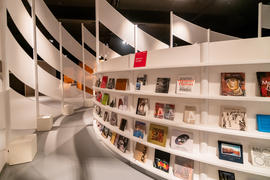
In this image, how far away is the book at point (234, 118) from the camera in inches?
57.0

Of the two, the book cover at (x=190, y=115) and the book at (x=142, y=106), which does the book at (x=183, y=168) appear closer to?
the book cover at (x=190, y=115)

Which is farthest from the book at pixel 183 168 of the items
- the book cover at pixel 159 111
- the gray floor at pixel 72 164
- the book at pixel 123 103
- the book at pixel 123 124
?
the book at pixel 123 103

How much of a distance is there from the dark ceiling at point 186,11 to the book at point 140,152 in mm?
4915

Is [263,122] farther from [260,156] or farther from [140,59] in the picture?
[140,59]

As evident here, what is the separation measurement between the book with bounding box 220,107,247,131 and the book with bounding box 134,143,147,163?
1142mm

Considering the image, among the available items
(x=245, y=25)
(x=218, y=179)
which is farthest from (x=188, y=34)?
(x=218, y=179)

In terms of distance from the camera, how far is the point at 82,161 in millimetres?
2445

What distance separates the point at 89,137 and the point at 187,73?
2843 millimetres

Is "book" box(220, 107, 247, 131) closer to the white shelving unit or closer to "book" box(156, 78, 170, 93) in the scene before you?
the white shelving unit

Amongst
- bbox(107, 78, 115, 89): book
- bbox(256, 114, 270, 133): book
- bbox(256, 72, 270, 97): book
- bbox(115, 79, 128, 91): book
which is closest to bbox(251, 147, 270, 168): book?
bbox(256, 114, 270, 133): book

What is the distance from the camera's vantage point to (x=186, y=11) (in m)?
5.82

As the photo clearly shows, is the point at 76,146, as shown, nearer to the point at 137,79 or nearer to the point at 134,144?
the point at 134,144

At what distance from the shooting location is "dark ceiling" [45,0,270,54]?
521 cm

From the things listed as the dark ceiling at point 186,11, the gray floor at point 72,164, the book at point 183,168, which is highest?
the dark ceiling at point 186,11
